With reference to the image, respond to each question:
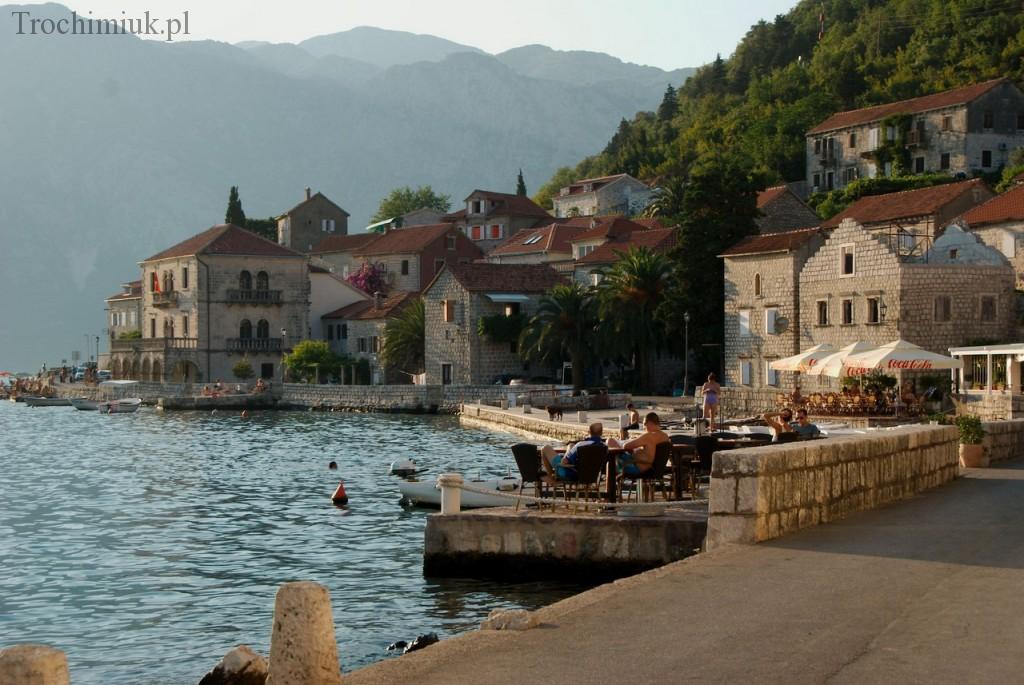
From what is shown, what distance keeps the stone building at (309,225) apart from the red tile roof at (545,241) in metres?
34.1

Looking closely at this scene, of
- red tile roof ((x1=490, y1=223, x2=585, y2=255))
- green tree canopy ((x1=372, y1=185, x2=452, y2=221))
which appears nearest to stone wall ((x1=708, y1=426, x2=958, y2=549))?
red tile roof ((x1=490, y1=223, x2=585, y2=255))

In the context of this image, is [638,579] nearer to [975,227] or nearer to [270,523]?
[270,523]

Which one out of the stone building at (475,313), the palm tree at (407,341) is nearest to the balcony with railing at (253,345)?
the palm tree at (407,341)

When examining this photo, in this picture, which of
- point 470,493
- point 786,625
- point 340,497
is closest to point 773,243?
point 340,497

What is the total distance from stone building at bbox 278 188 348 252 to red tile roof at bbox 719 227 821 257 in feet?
237

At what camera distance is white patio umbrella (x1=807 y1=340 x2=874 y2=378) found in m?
39.9

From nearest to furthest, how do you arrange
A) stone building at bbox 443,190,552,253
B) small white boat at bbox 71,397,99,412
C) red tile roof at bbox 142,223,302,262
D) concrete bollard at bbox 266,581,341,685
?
1. concrete bollard at bbox 266,581,341,685
2. red tile roof at bbox 142,223,302,262
3. small white boat at bbox 71,397,99,412
4. stone building at bbox 443,190,552,253

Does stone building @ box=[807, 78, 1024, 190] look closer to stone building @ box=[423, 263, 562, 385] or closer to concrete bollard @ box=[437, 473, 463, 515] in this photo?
stone building @ box=[423, 263, 562, 385]

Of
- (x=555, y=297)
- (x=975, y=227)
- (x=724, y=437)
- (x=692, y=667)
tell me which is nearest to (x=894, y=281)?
(x=975, y=227)

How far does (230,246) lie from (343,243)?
25978 millimetres

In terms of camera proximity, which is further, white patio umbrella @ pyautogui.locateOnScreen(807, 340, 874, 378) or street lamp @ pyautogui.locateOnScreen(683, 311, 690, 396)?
street lamp @ pyautogui.locateOnScreen(683, 311, 690, 396)

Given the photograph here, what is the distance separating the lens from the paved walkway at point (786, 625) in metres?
7.79

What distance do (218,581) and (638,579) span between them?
1200 cm

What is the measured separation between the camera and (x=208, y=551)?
25.1m
